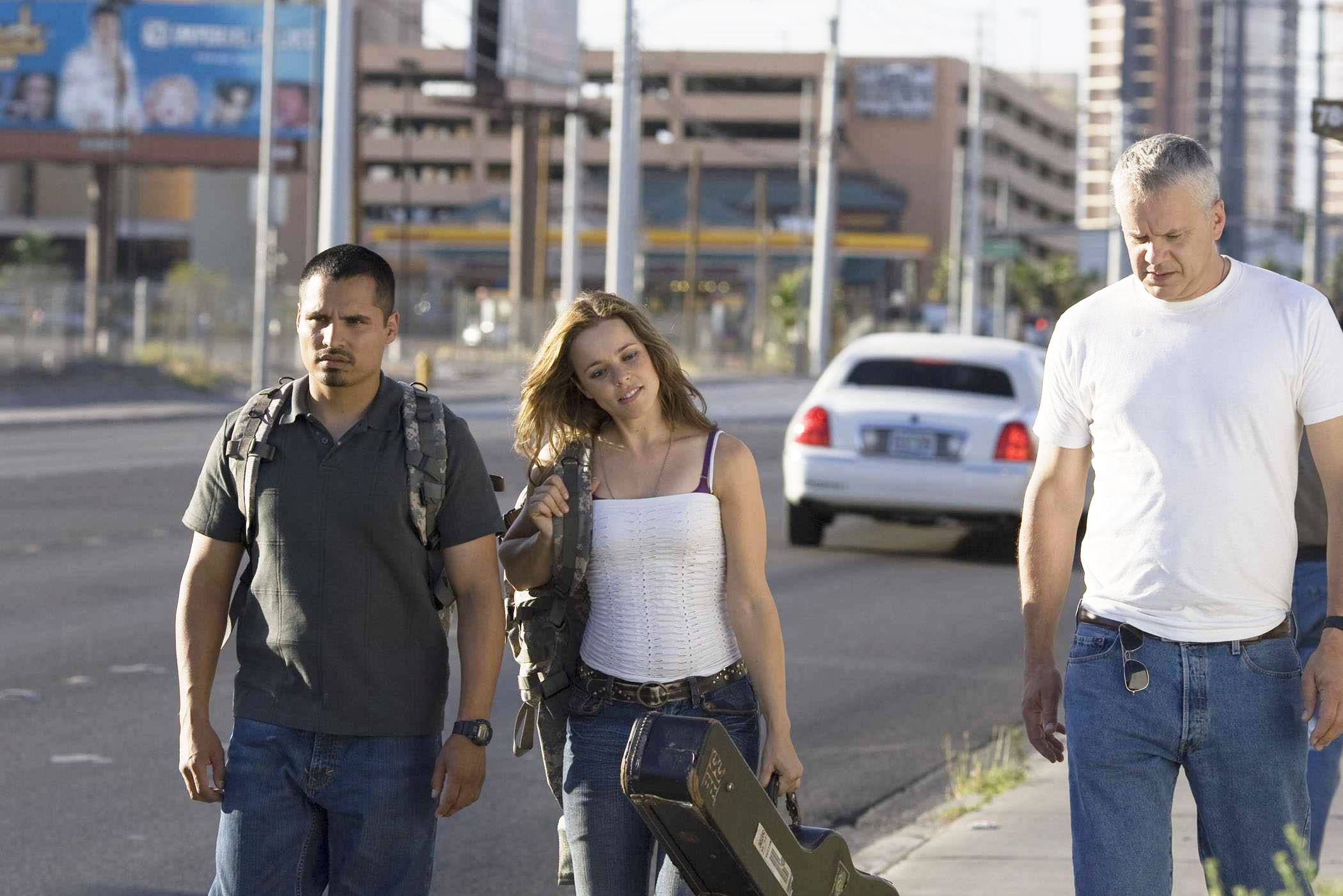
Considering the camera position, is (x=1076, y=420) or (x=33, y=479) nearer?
(x=1076, y=420)

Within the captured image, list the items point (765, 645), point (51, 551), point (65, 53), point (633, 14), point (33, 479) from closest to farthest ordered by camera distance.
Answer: point (765, 645) < point (51, 551) < point (33, 479) < point (633, 14) < point (65, 53)

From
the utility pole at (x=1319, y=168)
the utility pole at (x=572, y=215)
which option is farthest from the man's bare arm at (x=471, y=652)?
the utility pole at (x=572, y=215)

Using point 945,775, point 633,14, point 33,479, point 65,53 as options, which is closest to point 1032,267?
point 65,53

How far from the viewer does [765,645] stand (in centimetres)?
423

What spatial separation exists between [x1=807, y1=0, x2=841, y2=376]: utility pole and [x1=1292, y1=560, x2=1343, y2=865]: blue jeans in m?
45.8

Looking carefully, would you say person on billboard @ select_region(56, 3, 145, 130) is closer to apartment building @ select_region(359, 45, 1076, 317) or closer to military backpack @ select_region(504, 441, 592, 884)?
apartment building @ select_region(359, 45, 1076, 317)

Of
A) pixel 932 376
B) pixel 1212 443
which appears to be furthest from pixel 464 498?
pixel 932 376

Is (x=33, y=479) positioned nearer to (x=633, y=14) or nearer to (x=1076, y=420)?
(x=1076, y=420)

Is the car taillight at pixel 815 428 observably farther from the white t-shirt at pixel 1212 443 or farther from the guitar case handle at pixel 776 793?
the white t-shirt at pixel 1212 443

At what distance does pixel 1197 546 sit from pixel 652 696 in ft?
3.67

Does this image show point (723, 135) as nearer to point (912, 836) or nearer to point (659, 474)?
point (912, 836)

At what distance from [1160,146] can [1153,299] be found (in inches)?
11.8

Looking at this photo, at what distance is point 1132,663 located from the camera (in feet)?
12.9

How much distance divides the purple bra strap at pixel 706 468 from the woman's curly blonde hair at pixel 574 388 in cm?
5
